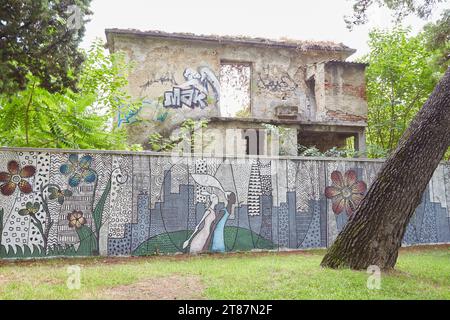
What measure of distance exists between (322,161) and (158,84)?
7914 millimetres

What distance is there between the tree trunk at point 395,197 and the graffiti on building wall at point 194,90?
10.1m

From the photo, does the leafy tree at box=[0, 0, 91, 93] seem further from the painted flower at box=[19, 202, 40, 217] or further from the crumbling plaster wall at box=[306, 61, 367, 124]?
the crumbling plaster wall at box=[306, 61, 367, 124]

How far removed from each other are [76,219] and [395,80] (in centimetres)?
1343

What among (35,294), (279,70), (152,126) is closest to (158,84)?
(152,126)

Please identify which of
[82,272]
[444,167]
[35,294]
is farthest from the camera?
[444,167]

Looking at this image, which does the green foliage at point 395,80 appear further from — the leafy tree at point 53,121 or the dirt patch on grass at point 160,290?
the dirt patch on grass at point 160,290

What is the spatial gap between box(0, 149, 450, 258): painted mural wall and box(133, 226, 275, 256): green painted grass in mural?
21 millimetres

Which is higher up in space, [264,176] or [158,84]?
[158,84]

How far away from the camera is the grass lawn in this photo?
479 cm

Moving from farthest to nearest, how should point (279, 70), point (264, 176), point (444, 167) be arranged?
point (279, 70)
point (444, 167)
point (264, 176)

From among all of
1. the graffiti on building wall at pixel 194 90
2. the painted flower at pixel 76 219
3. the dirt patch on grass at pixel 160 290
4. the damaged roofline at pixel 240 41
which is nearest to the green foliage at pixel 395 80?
the damaged roofline at pixel 240 41

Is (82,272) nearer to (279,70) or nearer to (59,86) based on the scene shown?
(59,86)
